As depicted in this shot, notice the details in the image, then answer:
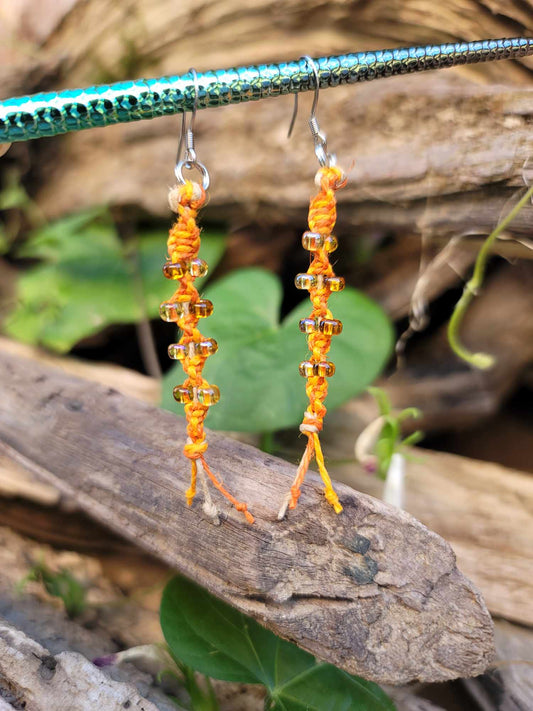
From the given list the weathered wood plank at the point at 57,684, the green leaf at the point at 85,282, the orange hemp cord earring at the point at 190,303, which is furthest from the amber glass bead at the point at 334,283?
the green leaf at the point at 85,282

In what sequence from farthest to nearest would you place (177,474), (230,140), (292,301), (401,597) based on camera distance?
(292,301) < (230,140) < (177,474) < (401,597)

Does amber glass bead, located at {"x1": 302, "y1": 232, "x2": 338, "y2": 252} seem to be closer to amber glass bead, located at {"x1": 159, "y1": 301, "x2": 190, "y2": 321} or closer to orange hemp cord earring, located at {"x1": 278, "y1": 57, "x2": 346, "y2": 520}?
orange hemp cord earring, located at {"x1": 278, "y1": 57, "x2": 346, "y2": 520}

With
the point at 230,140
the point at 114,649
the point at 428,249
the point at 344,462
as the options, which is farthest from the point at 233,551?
the point at 230,140

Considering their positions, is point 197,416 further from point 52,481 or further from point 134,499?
point 52,481

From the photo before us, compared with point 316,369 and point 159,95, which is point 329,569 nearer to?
point 316,369

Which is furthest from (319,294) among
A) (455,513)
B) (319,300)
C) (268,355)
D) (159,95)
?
(455,513)

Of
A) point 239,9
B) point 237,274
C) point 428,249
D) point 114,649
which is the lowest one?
point 114,649

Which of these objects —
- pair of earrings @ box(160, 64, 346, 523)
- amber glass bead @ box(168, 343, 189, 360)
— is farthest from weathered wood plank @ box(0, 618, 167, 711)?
amber glass bead @ box(168, 343, 189, 360)

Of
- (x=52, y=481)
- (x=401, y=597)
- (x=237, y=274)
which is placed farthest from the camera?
(x=237, y=274)
